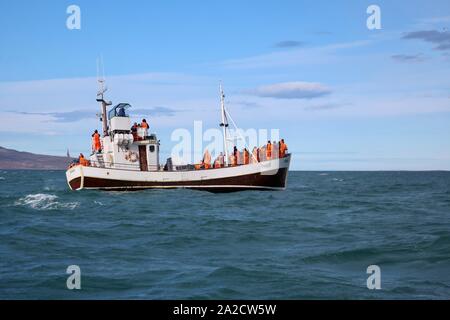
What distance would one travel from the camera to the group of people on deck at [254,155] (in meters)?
49.9

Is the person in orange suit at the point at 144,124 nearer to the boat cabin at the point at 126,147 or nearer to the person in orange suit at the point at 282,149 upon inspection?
the boat cabin at the point at 126,147

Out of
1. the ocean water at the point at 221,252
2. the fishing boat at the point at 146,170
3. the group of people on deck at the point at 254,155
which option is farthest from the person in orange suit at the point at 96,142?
the ocean water at the point at 221,252

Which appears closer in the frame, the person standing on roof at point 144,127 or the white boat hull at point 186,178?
the white boat hull at point 186,178

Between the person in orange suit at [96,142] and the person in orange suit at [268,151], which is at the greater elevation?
the person in orange suit at [96,142]

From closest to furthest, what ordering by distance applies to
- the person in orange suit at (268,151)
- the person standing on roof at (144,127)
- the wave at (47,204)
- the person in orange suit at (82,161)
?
the wave at (47,204) < the person in orange suit at (82,161) < the person in orange suit at (268,151) < the person standing on roof at (144,127)

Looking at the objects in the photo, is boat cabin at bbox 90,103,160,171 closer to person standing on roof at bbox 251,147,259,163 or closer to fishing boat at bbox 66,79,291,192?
fishing boat at bbox 66,79,291,192

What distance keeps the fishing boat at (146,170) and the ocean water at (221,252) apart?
13494mm

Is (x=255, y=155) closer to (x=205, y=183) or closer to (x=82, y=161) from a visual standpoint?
(x=205, y=183)

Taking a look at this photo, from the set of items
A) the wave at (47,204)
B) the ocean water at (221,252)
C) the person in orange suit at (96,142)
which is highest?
the person in orange suit at (96,142)

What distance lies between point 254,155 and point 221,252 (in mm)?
31629

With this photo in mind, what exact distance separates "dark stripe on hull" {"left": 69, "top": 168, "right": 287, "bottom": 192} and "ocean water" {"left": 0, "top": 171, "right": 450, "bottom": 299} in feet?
43.9

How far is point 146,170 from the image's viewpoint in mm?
50625
